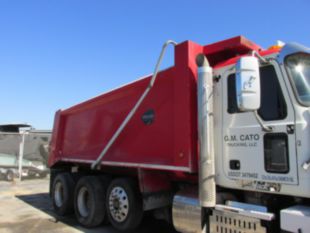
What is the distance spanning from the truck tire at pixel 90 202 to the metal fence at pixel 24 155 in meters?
9.51

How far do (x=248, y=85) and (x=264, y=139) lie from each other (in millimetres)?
805

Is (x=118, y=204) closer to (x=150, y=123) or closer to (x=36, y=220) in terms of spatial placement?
(x=150, y=123)

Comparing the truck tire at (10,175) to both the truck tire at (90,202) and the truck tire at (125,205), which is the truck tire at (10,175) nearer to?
the truck tire at (90,202)

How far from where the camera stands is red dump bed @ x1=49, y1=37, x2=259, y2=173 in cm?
481

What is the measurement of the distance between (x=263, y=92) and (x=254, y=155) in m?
0.73

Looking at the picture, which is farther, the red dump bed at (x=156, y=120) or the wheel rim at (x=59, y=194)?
the wheel rim at (x=59, y=194)

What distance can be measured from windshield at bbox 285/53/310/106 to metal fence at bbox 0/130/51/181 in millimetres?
14346

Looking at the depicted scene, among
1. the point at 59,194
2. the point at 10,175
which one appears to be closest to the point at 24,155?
the point at 10,175

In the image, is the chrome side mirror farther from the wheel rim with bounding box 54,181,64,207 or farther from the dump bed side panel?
the wheel rim with bounding box 54,181,64,207

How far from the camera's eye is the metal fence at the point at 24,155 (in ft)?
54.0

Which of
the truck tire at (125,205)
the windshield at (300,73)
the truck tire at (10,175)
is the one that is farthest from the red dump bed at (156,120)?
the truck tire at (10,175)

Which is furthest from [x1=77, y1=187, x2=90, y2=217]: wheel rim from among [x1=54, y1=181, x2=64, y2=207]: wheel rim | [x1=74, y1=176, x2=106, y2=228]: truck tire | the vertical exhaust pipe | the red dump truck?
the vertical exhaust pipe

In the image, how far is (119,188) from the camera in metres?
6.49

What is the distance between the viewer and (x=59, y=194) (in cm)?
871
